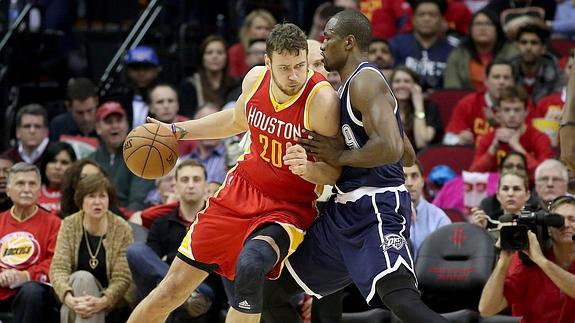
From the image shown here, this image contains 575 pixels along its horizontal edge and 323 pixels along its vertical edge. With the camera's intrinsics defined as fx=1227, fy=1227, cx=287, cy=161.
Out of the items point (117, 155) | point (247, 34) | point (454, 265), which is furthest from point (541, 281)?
point (247, 34)

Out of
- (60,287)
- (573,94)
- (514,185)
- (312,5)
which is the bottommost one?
(60,287)

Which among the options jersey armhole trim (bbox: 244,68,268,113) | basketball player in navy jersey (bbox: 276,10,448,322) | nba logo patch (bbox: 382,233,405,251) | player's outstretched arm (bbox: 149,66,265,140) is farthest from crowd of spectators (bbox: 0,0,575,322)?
nba logo patch (bbox: 382,233,405,251)

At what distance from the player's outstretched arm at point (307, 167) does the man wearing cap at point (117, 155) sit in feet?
14.8

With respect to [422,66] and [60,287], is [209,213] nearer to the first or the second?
[60,287]

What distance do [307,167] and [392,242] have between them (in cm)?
63

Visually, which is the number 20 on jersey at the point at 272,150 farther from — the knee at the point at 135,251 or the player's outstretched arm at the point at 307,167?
the knee at the point at 135,251

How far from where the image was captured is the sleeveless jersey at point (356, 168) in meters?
6.84

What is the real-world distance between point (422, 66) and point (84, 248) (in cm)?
464

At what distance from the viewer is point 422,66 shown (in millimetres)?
12594

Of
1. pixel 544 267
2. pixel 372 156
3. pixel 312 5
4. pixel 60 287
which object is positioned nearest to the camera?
pixel 372 156

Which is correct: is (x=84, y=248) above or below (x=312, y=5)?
below

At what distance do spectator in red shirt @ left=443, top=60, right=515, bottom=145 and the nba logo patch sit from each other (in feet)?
15.5

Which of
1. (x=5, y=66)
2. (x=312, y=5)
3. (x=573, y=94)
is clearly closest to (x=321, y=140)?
(x=573, y=94)

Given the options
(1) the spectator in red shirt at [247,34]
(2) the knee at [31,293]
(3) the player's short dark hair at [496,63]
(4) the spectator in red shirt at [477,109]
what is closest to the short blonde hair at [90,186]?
(2) the knee at [31,293]
